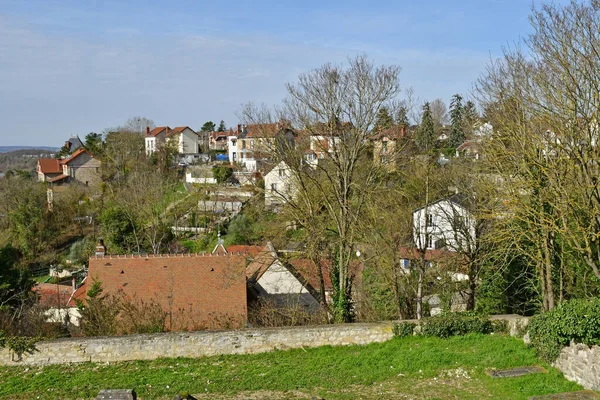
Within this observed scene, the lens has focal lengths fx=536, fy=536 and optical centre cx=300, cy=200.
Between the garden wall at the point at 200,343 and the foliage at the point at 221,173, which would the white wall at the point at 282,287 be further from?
the foliage at the point at 221,173

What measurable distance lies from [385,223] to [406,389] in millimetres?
9240

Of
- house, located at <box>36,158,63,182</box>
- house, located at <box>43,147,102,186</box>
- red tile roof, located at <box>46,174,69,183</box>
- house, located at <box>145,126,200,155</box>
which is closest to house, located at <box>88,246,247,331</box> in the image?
house, located at <box>43,147,102,186</box>

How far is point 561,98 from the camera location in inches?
456

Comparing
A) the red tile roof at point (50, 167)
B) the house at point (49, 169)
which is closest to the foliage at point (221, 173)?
the house at point (49, 169)

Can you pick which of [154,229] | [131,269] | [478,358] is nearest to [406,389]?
[478,358]

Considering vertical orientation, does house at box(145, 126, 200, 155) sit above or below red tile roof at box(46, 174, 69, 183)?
above

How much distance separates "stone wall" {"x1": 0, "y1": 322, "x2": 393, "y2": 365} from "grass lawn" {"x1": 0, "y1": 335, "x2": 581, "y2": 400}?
20 centimetres

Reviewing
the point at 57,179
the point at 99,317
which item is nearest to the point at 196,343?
the point at 99,317

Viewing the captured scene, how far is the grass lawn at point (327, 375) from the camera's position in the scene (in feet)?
32.5

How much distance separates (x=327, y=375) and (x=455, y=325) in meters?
3.60

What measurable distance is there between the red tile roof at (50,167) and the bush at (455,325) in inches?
2000

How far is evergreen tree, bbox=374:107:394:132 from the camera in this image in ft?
51.7

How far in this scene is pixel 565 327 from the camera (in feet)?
33.1

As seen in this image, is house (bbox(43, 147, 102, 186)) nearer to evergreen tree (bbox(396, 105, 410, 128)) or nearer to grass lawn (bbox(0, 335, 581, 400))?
evergreen tree (bbox(396, 105, 410, 128))
